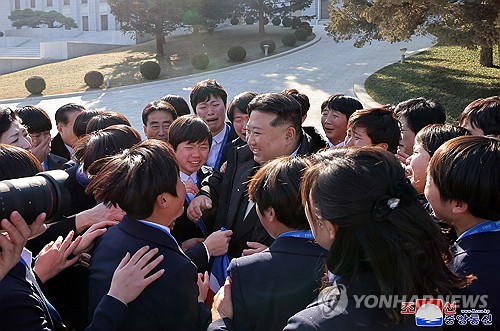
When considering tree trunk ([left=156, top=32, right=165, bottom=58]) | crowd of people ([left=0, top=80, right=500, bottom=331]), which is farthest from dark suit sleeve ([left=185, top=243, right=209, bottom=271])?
tree trunk ([left=156, top=32, right=165, bottom=58])

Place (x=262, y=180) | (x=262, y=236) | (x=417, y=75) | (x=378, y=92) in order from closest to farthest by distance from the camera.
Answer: (x=262, y=180)
(x=262, y=236)
(x=378, y=92)
(x=417, y=75)

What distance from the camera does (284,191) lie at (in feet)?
6.41

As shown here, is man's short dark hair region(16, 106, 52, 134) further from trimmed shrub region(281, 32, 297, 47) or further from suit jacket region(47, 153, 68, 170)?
trimmed shrub region(281, 32, 297, 47)

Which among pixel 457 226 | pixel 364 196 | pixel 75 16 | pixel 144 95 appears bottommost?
pixel 144 95

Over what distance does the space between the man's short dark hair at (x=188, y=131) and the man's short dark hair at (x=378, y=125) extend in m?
1.11

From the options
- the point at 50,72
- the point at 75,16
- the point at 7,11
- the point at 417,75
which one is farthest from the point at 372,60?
the point at 7,11

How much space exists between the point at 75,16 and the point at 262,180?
53.2 metres

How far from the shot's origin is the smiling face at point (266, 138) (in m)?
3.06

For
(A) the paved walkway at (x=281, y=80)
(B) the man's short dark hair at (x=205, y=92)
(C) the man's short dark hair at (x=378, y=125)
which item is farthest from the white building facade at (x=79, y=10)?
(C) the man's short dark hair at (x=378, y=125)

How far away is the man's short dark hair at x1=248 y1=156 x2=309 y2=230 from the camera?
6.40 feet

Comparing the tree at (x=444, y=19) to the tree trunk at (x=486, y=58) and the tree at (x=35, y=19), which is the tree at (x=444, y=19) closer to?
the tree trunk at (x=486, y=58)

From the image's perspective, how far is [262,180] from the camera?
81.0 inches

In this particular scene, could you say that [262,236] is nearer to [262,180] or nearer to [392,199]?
[262,180]

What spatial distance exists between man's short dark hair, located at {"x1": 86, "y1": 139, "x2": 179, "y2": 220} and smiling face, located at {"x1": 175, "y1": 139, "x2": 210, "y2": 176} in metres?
1.26
